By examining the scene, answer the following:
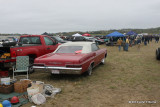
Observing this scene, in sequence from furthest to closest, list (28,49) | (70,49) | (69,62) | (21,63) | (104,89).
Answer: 1. (28,49)
2. (70,49)
3. (21,63)
4. (69,62)
5. (104,89)

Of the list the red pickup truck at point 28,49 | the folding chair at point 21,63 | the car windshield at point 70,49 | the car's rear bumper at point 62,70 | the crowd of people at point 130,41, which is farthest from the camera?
the crowd of people at point 130,41

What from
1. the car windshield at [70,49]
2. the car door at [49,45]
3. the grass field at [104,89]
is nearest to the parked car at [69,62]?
the car windshield at [70,49]

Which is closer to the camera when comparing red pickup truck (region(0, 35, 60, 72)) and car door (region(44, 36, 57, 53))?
red pickup truck (region(0, 35, 60, 72))

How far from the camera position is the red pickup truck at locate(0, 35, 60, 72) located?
7016 mm

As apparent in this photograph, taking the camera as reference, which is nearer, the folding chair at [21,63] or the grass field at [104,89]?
the grass field at [104,89]

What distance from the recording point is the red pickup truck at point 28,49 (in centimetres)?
702

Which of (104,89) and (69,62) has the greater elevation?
(69,62)

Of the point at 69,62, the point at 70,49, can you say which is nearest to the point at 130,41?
the point at 70,49

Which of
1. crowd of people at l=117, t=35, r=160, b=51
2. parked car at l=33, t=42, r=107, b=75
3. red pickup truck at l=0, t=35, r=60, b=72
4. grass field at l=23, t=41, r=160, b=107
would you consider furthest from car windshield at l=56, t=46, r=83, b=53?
crowd of people at l=117, t=35, r=160, b=51

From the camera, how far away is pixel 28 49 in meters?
7.66

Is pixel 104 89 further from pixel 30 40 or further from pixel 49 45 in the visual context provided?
pixel 30 40

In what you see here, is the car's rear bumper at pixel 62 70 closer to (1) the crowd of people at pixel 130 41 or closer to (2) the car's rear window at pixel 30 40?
(2) the car's rear window at pixel 30 40

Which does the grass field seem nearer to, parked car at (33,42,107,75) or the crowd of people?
parked car at (33,42,107,75)

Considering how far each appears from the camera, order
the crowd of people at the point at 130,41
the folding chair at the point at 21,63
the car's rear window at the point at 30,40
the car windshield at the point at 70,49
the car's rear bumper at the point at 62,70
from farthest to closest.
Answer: the crowd of people at the point at 130,41 < the car's rear window at the point at 30,40 < the car windshield at the point at 70,49 < the folding chair at the point at 21,63 < the car's rear bumper at the point at 62,70
